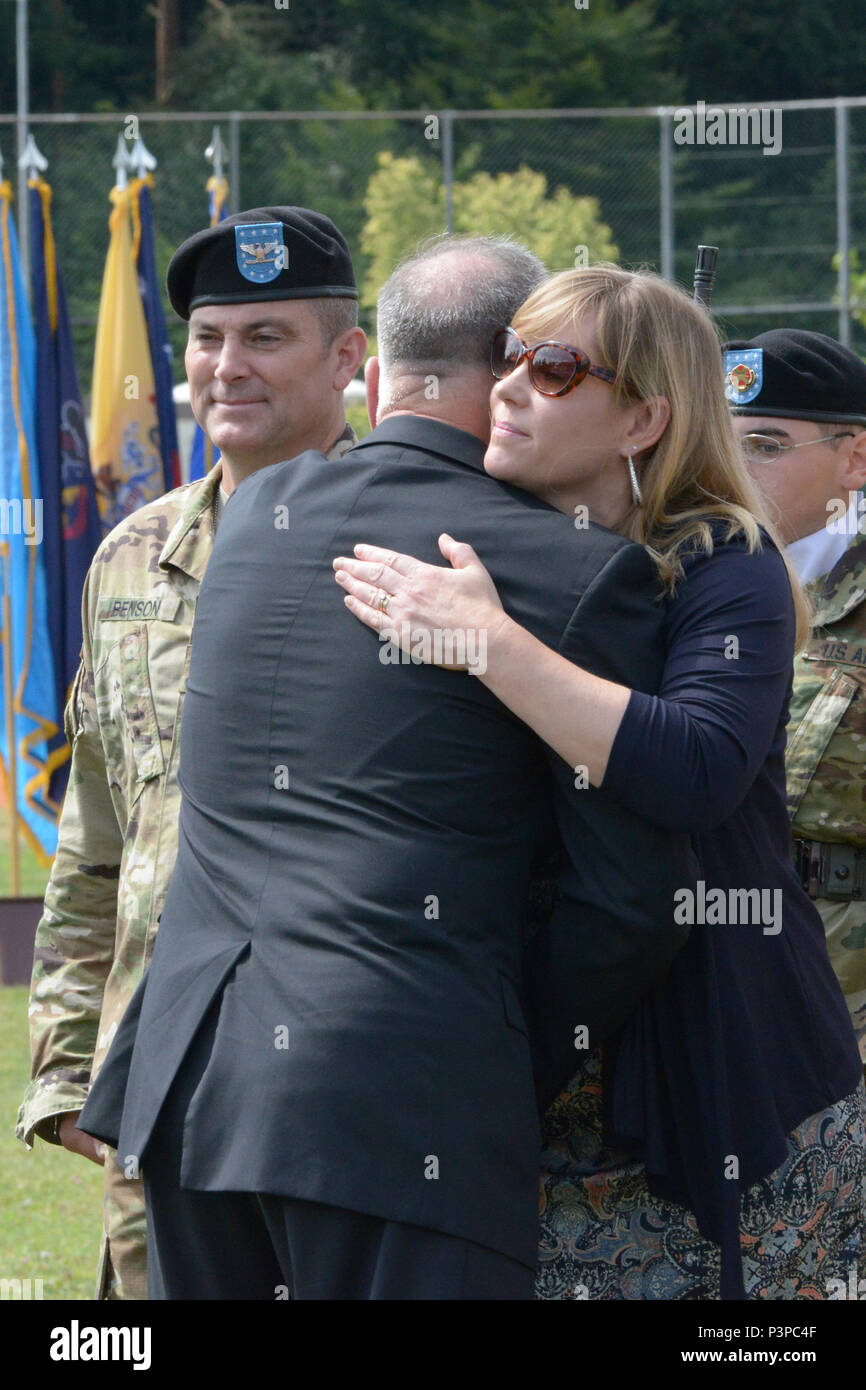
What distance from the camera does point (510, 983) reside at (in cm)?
190

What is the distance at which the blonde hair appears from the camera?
2.05m

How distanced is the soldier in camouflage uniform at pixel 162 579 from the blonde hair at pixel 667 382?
847mm

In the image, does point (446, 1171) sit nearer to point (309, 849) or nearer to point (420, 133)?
point (309, 849)

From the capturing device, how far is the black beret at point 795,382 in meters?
3.19

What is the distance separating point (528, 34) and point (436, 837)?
2777 centimetres

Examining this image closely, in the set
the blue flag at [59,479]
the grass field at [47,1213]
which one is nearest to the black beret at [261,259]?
the grass field at [47,1213]

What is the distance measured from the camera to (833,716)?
314 centimetres

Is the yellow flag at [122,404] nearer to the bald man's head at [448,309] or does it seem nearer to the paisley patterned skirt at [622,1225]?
the bald man's head at [448,309]

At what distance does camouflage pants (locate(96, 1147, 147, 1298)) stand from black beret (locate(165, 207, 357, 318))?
4.62ft

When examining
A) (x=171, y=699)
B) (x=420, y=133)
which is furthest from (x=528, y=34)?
(x=171, y=699)

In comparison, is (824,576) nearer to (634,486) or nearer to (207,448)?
(634,486)

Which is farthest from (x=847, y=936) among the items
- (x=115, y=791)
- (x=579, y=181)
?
(x=579, y=181)

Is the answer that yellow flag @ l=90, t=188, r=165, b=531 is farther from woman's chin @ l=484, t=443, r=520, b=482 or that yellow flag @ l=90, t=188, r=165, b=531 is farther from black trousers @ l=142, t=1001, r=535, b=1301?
black trousers @ l=142, t=1001, r=535, b=1301

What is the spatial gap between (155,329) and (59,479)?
984 mm
